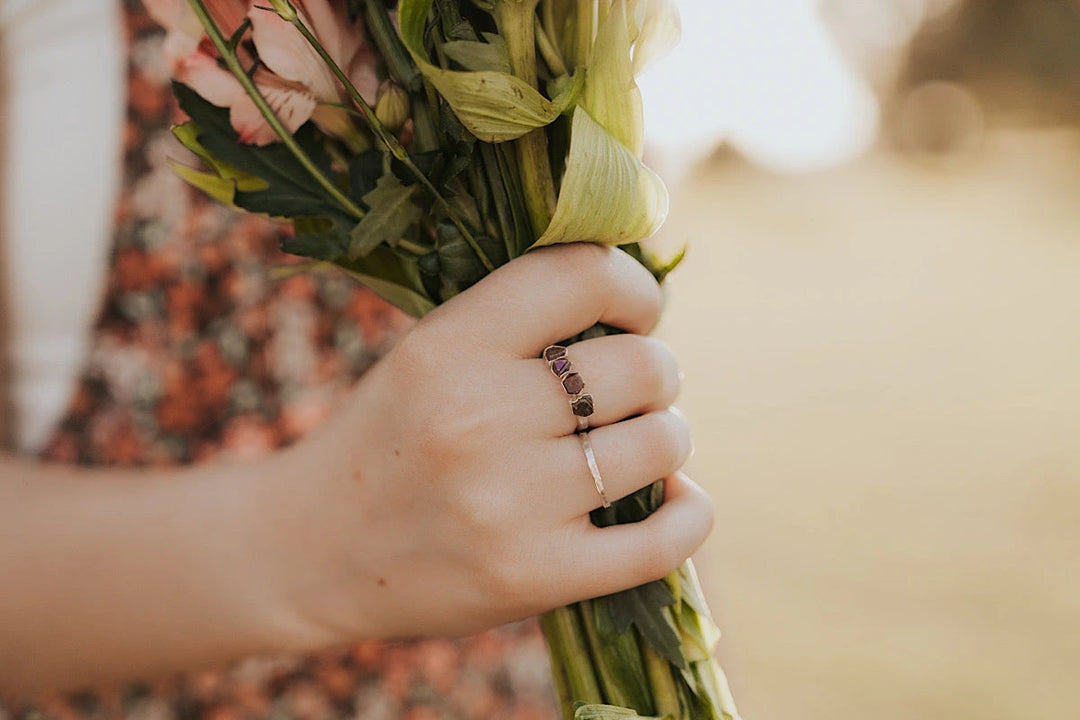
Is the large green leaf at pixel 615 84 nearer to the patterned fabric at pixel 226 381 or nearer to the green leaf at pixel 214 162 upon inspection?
the green leaf at pixel 214 162

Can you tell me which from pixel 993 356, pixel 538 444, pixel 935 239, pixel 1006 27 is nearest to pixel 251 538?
pixel 538 444

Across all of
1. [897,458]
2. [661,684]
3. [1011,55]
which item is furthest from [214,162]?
[1011,55]

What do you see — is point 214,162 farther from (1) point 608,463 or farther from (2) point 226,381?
(2) point 226,381

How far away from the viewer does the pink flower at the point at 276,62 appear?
1.32 ft

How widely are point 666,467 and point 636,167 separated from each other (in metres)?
0.17

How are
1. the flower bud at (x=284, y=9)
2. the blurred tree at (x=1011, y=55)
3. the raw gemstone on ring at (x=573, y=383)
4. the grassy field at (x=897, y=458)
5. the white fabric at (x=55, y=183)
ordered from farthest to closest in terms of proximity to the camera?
1. the blurred tree at (x=1011, y=55)
2. the grassy field at (x=897, y=458)
3. the white fabric at (x=55, y=183)
4. the raw gemstone on ring at (x=573, y=383)
5. the flower bud at (x=284, y=9)

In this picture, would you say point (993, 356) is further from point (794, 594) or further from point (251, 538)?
point (251, 538)

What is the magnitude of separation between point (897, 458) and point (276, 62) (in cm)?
322

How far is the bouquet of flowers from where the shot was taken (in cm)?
38

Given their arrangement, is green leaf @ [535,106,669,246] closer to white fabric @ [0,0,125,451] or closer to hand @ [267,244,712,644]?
hand @ [267,244,712,644]

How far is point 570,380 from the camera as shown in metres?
0.46

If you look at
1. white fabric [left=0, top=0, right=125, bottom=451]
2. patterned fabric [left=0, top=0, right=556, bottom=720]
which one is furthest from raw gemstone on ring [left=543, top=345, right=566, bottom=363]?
white fabric [left=0, top=0, right=125, bottom=451]

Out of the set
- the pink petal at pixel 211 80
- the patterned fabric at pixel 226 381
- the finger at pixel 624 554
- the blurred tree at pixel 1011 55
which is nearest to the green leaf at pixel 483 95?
the pink petal at pixel 211 80

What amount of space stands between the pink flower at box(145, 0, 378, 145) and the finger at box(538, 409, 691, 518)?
0.21m
